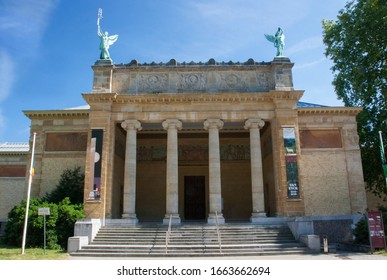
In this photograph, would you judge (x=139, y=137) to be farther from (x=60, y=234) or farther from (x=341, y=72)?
(x=341, y=72)

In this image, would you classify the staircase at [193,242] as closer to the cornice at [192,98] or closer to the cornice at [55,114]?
the cornice at [192,98]

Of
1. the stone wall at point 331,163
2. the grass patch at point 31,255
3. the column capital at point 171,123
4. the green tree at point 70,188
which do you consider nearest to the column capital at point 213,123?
the column capital at point 171,123

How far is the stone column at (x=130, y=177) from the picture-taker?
64.2 feet

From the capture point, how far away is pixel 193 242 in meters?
16.6

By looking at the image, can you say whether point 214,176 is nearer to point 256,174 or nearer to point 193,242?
point 256,174

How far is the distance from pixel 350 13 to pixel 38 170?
23.5m

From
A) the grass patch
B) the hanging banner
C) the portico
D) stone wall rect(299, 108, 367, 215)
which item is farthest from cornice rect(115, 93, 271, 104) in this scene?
the grass patch

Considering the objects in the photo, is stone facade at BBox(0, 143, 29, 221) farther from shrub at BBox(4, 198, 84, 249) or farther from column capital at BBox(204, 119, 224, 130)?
column capital at BBox(204, 119, 224, 130)

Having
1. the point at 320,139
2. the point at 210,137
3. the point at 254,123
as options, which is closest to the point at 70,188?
the point at 210,137

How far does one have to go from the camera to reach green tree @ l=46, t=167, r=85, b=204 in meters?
21.5

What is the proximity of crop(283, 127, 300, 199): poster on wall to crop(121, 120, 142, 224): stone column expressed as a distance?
29.1 feet

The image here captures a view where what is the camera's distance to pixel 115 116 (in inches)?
822

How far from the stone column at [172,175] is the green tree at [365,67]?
12306mm

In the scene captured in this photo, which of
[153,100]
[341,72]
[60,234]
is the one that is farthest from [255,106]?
[60,234]
